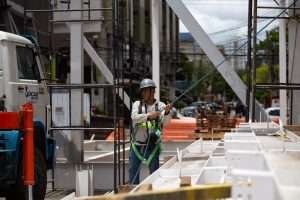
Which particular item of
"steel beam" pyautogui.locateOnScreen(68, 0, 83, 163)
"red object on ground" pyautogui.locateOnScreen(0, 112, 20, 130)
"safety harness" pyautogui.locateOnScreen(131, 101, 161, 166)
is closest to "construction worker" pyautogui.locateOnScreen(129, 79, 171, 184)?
"safety harness" pyautogui.locateOnScreen(131, 101, 161, 166)

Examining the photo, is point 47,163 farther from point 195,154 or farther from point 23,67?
point 195,154

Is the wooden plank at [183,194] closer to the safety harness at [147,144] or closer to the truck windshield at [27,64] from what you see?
the safety harness at [147,144]

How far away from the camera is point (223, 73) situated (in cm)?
1409

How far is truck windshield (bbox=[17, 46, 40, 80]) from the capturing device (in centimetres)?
884

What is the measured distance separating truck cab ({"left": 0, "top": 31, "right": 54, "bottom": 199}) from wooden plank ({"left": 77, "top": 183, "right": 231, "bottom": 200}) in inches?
220

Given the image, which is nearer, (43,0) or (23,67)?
(23,67)

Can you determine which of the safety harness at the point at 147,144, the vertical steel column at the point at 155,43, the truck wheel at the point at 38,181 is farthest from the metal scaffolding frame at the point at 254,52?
the truck wheel at the point at 38,181

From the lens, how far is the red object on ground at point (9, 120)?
8.00 meters

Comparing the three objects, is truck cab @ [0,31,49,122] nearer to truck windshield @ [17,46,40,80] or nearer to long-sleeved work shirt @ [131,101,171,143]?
truck windshield @ [17,46,40,80]

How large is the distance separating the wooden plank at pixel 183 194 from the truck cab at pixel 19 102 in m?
5.59

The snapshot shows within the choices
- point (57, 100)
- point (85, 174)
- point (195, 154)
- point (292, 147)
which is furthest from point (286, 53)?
point (292, 147)

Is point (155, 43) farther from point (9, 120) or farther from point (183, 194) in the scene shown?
point (183, 194)

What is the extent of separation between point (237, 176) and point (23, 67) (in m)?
6.86

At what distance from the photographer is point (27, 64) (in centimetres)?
909
